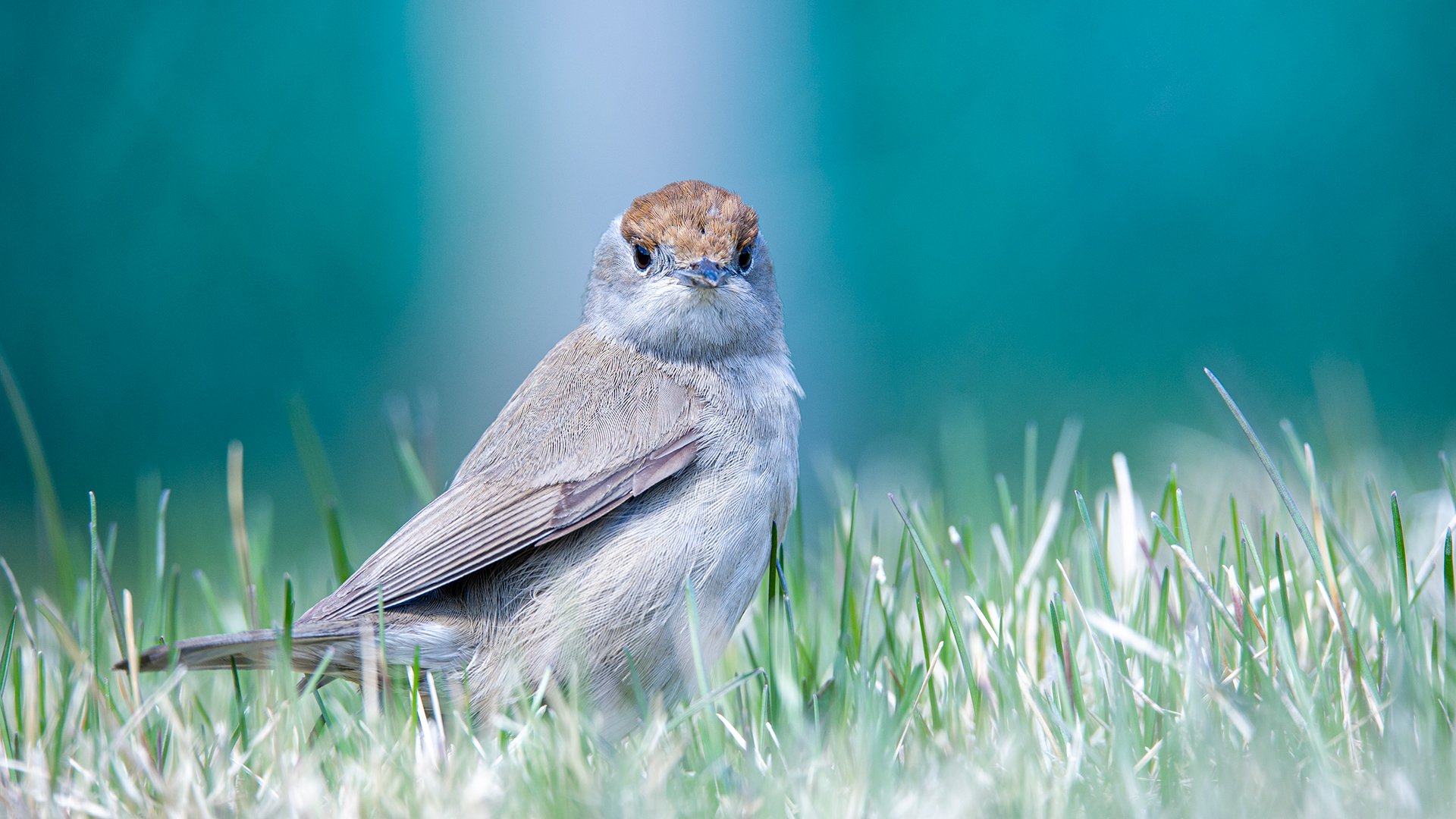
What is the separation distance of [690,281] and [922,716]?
48.6 inches

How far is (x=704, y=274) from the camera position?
2.99 metres

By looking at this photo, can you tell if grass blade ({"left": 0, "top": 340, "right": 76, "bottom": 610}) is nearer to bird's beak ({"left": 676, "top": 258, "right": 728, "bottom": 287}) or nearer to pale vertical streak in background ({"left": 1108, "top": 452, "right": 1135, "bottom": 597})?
bird's beak ({"left": 676, "top": 258, "right": 728, "bottom": 287})

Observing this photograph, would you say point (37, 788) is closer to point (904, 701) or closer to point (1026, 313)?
point (904, 701)

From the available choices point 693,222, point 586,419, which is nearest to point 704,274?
point 693,222

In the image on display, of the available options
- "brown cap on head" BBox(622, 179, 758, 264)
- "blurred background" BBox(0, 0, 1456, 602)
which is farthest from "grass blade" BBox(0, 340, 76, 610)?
"blurred background" BBox(0, 0, 1456, 602)

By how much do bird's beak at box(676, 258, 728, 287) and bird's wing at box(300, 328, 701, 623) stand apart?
0.82 feet

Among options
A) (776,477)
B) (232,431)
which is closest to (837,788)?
(776,477)

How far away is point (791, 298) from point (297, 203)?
3363mm

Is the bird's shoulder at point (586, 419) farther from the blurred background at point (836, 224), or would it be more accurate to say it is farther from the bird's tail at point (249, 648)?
Answer: the blurred background at point (836, 224)

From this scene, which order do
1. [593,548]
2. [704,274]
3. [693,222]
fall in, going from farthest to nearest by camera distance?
1. [693,222]
2. [704,274]
3. [593,548]

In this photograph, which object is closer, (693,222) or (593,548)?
(593,548)

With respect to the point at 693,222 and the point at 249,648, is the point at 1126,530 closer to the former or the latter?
the point at 693,222

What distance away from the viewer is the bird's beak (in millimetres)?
2980

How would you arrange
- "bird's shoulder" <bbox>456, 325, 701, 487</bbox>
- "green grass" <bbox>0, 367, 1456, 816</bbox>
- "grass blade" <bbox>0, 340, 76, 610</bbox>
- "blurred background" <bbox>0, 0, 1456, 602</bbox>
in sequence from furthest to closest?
"blurred background" <bbox>0, 0, 1456, 602</bbox>, "grass blade" <bbox>0, 340, 76, 610</bbox>, "bird's shoulder" <bbox>456, 325, 701, 487</bbox>, "green grass" <bbox>0, 367, 1456, 816</bbox>
